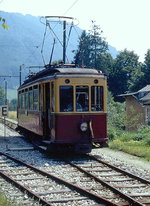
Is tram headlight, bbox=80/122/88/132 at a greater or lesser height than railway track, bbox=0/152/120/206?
greater

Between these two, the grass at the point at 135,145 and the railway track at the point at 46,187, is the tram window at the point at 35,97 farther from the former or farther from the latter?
the railway track at the point at 46,187

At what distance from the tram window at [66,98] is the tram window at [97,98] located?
2.36 feet

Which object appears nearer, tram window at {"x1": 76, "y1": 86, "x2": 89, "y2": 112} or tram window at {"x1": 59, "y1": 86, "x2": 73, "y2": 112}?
tram window at {"x1": 59, "y1": 86, "x2": 73, "y2": 112}

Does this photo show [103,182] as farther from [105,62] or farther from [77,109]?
[105,62]

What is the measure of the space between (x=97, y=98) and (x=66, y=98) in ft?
3.40

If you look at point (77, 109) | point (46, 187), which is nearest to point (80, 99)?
point (77, 109)

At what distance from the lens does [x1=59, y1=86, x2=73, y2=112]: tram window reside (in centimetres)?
1365

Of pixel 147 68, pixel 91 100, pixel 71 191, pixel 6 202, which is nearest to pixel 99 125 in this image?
pixel 91 100

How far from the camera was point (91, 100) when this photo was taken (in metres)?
13.8

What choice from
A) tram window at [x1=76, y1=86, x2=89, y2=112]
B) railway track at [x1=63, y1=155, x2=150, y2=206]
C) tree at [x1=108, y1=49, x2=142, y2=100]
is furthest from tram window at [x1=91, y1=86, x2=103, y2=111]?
tree at [x1=108, y1=49, x2=142, y2=100]

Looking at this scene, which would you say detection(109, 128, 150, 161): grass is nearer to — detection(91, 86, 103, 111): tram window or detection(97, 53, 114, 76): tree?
detection(91, 86, 103, 111): tram window

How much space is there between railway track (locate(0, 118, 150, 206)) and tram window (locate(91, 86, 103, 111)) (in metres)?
1.83

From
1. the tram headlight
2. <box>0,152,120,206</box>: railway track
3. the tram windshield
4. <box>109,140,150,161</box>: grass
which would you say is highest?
the tram windshield

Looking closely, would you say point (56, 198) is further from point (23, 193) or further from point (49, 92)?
point (49, 92)
